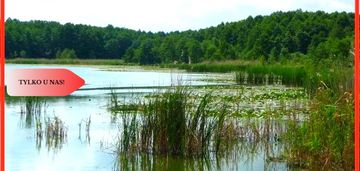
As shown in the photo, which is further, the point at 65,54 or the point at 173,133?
the point at 65,54

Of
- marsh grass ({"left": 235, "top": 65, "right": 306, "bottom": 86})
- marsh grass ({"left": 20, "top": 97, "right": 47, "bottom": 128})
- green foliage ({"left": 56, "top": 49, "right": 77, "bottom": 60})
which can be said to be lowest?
marsh grass ({"left": 20, "top": 97, "right": 47, "bottom": 128})

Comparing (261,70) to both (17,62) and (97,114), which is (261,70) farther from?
(17,62)

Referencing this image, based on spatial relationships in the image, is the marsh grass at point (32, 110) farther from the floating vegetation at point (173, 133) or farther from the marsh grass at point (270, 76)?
the marsh grass at point (270, 76)

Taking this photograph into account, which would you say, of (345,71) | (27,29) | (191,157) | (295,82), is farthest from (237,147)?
(27,29)

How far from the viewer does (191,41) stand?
160 feet

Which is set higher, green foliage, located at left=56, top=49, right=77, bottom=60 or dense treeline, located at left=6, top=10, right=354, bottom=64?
dense treeline, located at left=6, top=10, right=354, bottom=64

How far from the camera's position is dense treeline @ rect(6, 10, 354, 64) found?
36344 millimetres

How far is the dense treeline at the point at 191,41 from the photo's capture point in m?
36.3

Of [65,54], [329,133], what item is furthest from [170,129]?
[65,54]

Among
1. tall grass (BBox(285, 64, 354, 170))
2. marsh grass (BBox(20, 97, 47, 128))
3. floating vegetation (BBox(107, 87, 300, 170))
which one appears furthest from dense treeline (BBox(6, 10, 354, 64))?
tall grass (BBox(285, 64, 354, 170))

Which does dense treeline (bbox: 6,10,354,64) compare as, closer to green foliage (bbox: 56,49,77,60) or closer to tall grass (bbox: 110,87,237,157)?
green foliage (bbox: 56,49,77,60)

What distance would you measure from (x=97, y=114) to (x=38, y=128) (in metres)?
2.19

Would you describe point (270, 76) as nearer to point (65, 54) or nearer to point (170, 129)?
point (170, 129)

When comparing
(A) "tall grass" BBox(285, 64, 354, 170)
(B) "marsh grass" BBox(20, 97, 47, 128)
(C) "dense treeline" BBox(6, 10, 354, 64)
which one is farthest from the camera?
(C) "dense treeline" BBox(6, 10, 354, 64)
